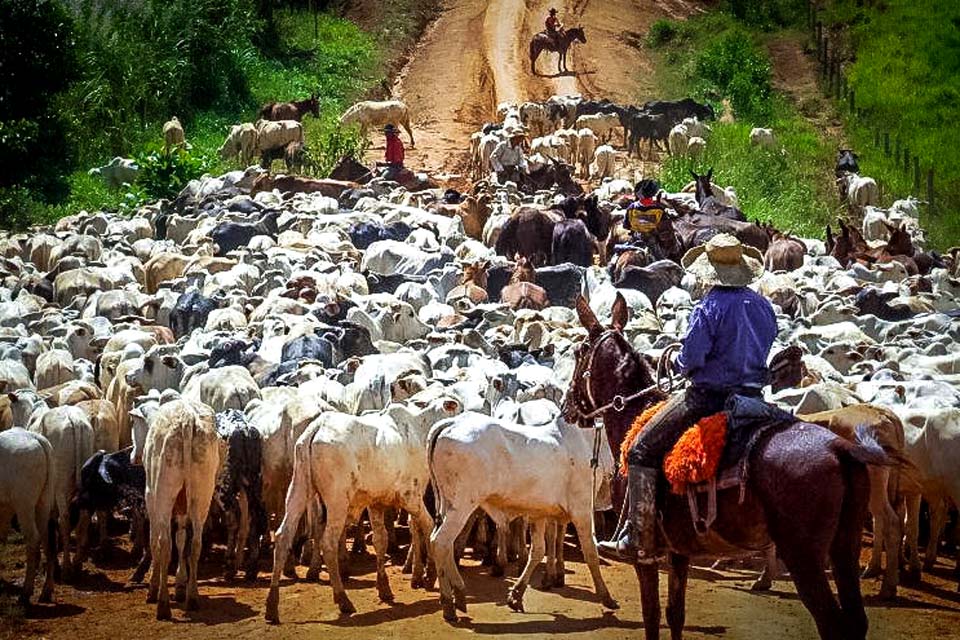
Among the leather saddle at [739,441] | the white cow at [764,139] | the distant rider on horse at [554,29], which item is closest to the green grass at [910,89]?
the white cow at [764,139]

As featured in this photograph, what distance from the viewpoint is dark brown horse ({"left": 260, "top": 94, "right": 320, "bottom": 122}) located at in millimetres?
40312

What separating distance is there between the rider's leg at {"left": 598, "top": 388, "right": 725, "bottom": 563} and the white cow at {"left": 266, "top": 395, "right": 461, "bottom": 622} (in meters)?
3.47

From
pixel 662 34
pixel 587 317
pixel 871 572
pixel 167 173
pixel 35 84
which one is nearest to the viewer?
pixel 587 317

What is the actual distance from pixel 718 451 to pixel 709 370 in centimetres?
55

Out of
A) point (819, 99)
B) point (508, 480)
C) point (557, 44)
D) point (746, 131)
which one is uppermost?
point (557, 44)

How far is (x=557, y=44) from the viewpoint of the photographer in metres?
47.5

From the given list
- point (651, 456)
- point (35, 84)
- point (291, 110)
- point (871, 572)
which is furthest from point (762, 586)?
point (291, 110)

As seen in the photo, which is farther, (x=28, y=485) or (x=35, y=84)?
(x=35, y=84)

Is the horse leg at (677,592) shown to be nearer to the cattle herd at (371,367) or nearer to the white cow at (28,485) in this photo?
the cattle herd at (371,367)

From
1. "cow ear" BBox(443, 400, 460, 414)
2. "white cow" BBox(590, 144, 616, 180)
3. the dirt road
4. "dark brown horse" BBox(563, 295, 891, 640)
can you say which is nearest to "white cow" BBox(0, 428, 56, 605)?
"cow ear" BBox(443, 400, 460, 414)

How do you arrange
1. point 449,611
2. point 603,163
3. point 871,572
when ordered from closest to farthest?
point 449,611, point 871,572, point 603,163

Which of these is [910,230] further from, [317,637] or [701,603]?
[317,637]

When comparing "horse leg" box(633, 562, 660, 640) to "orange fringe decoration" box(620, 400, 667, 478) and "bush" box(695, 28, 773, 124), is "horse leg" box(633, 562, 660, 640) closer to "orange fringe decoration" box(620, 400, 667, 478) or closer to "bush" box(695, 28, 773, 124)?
"orange fringe decoration" box(620, 400, 667, 478)

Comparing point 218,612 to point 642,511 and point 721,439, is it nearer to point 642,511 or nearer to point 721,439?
point 642,511
